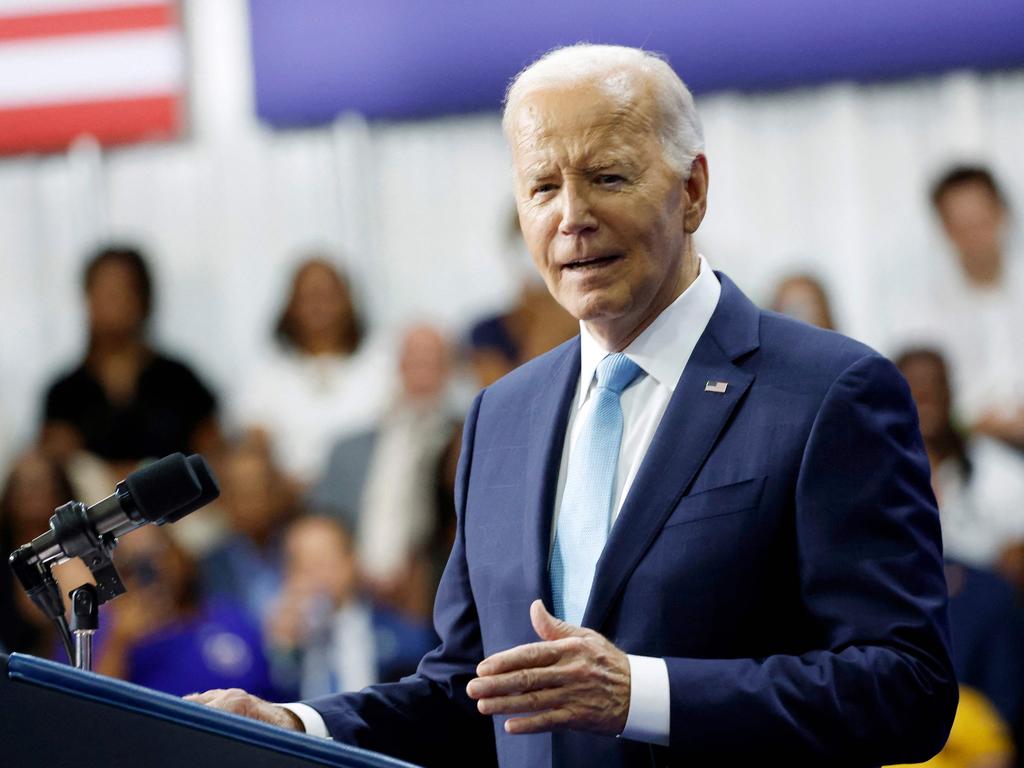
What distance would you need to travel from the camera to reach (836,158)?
223 inches

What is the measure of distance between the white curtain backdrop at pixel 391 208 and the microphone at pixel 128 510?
4014 millimetres

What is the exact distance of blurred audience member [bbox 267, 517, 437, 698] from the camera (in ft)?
17.6

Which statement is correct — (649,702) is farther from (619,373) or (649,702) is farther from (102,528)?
(102,528)

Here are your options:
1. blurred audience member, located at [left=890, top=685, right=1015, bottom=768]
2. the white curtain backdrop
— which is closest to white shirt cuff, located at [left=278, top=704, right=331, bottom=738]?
blurred audience member, located at [left=890, top=685, right=1015, bottom=768]

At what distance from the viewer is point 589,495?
190cm

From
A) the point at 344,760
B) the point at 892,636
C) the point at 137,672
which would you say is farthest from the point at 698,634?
the point at 137,672

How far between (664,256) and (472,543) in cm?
45

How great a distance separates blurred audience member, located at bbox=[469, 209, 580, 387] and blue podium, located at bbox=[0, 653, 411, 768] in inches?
164

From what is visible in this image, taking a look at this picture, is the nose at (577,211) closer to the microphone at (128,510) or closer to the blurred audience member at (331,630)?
the microphone at (128,510)

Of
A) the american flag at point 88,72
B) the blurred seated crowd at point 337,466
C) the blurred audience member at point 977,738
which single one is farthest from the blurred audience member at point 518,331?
the blurred audience member at point 977,738

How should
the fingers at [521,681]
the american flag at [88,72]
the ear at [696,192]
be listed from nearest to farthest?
1. the fingers at [521,681]
2. the ear at [696,192]
3. the american flag at [88,72]

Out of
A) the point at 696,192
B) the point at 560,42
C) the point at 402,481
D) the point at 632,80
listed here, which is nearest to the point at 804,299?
the point at 560,42

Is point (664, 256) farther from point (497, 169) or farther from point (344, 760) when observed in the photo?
point (497, 169)

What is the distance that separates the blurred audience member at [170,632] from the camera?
17.2 feet
